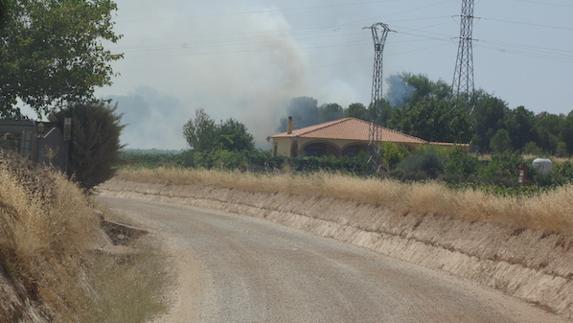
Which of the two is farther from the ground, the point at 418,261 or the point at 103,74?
the point at 103,74

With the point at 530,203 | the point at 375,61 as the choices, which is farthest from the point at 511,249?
the point at 375,61

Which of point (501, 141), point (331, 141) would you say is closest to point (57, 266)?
point (331, 141)

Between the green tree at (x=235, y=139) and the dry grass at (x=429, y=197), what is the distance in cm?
5458

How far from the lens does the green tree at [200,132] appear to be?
112m

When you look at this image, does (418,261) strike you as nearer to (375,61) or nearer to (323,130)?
(375,61)

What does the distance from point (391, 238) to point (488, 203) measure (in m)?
4.51

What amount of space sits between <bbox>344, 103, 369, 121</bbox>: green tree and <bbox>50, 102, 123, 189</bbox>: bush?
356 ft

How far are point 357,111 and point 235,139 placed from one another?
129 ft

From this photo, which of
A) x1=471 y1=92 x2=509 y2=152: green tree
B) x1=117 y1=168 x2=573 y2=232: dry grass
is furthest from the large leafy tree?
x1=471 y1=92 x2=509 y2=152: green tree

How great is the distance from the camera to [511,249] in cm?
1686

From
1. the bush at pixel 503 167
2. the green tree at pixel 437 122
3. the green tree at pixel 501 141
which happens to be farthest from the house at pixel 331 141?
the green tree at pixel 501 141

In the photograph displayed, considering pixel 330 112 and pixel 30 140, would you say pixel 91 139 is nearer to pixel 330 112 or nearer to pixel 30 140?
pixel 30 140

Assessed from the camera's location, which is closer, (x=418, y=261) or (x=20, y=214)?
(x=20, y=214)

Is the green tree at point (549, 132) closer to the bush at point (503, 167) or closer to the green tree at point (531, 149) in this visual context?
the green tree at point (531, 149)
